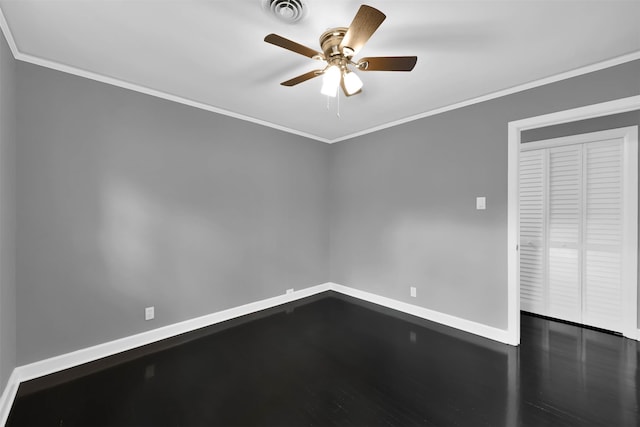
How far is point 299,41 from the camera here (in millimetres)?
1865

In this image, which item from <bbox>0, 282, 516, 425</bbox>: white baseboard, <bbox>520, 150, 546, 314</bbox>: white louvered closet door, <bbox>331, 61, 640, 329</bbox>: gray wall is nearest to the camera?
<bbox>0, 282, 516, 425</bbox>: white baseboard

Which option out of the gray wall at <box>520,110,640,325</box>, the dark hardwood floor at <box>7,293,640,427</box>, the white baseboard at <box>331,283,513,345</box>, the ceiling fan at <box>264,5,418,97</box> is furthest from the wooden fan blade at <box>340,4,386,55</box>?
the gray wall at <box>520,110,640,325</box>

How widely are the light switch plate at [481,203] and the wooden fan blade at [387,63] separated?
1.74 metres

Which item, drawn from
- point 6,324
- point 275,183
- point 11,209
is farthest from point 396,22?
point 6,324

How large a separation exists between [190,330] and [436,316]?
2.76 metres

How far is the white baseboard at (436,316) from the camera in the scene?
2.69 metres

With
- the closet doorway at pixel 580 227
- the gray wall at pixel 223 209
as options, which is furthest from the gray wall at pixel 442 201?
the closet doorway at pixel 580 227

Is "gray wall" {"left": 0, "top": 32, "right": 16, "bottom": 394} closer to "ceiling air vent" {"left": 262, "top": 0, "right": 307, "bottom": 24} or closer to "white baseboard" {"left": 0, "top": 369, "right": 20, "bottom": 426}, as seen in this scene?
"white baseboard" {"left": 0, "top": 369, "right": 20, "bottom": 426}

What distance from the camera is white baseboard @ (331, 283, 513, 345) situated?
106 inches

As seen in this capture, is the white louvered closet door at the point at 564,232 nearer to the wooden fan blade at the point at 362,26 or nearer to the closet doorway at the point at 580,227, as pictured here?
the closet doorway at the point at 580,227

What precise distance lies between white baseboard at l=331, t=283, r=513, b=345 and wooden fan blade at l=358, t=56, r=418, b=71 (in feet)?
8.59

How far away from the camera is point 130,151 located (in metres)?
2.50

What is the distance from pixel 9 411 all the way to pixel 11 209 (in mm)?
1323

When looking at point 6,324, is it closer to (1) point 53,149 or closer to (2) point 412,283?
(1) point 53,149
